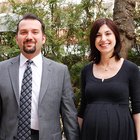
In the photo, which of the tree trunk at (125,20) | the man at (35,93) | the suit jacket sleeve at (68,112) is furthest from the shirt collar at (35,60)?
the tree trunk at (125,20)

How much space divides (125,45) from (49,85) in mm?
2308

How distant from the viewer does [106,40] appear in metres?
3.55

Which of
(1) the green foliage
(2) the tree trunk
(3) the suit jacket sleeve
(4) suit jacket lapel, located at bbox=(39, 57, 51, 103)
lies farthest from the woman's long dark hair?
(1) the green foliage

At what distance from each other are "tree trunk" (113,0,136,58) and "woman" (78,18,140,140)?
192 centimetres

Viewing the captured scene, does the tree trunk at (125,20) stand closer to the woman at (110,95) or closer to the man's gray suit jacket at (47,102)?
the woman at (110,95)

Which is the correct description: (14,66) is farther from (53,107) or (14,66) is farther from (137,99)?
(137,99)

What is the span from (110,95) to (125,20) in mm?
2351

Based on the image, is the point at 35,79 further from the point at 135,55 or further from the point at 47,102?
the point at 135,55

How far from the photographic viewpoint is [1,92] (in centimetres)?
344

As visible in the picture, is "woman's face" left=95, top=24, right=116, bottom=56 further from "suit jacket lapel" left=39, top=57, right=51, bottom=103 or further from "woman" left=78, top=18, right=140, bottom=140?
"suit jacket lapel" left=39, top=57, right=51, bottom=103

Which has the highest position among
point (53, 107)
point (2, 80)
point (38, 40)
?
point (38, 40)

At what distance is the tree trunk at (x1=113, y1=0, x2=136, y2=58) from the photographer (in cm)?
555

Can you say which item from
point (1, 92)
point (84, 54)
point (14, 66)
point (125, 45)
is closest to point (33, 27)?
point (14, 66)

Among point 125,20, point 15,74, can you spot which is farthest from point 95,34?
point 125,20
